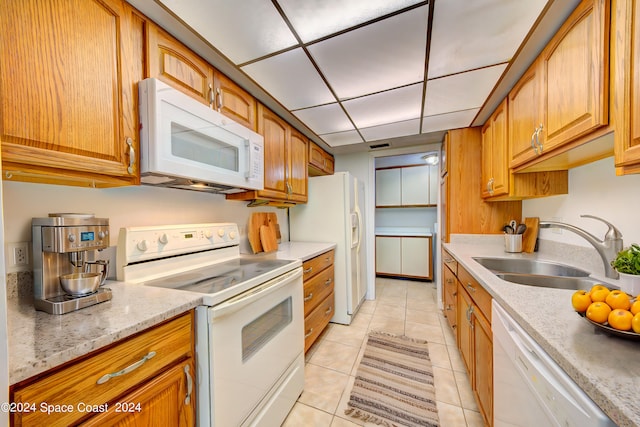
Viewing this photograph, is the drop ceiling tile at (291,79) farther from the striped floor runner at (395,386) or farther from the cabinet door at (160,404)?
the striped floor runner at (395,386)

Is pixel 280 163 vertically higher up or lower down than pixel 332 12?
lower down

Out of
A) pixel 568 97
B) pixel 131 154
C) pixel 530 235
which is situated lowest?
pixel 530 235

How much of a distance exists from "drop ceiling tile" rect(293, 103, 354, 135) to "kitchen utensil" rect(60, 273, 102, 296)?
1753mm

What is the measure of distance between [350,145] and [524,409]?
2713 mm

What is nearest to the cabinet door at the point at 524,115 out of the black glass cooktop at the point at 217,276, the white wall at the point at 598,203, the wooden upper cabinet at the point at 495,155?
the wooden upper cabinet at the point at 495,155

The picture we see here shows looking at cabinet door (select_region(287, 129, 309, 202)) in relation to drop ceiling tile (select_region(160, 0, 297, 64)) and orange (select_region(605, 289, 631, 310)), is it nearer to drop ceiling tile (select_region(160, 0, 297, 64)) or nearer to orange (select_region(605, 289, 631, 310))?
drop ceiling tile (select_region(160, 0, 297, 64))

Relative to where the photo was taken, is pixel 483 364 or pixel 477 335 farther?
pixel 477 335

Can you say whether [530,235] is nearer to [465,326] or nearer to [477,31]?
[465,326]

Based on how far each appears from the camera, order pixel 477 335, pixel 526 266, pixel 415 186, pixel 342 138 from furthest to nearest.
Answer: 1. pixel 415 186
2. pixel 342 138
3. pixel 526 266
4. pixel 477 335

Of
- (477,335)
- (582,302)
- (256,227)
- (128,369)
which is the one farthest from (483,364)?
(256,227)

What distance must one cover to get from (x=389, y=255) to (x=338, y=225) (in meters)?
2.05

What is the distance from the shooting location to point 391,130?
2531 millimetres

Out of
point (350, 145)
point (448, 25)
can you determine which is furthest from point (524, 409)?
point (350, 145)

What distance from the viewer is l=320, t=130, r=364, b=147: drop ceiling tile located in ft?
8.58
